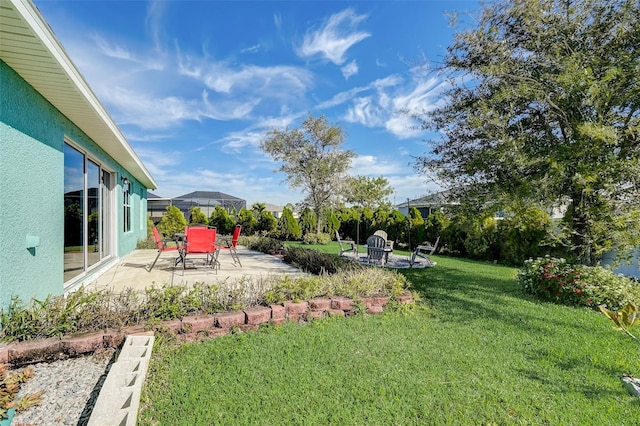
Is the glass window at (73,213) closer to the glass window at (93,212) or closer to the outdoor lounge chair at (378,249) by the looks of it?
the glass window at (93,212)

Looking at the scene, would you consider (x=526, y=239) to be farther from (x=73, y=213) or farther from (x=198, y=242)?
(x=73, y=213)

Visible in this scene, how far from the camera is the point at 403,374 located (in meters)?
2.77

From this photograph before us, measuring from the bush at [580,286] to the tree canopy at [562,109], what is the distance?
1.37ft

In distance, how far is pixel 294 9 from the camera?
823cm

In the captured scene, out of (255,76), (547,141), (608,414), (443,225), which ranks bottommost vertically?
(608,414)

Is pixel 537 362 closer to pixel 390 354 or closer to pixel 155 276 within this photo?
pixel 390 354

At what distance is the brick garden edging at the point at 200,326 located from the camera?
2.72 meters

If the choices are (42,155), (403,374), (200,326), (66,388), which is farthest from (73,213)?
(403,374)

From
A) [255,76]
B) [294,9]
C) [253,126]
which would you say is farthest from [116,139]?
[253,126]

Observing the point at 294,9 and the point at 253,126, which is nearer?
the point at 294,9

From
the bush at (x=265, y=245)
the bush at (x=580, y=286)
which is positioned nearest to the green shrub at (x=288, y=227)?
the bush at (x=265, y=245)

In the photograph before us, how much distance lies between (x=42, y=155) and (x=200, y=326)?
103 inches

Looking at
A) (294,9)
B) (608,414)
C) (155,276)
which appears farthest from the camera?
(294,9)

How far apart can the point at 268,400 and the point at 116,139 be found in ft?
18.1
